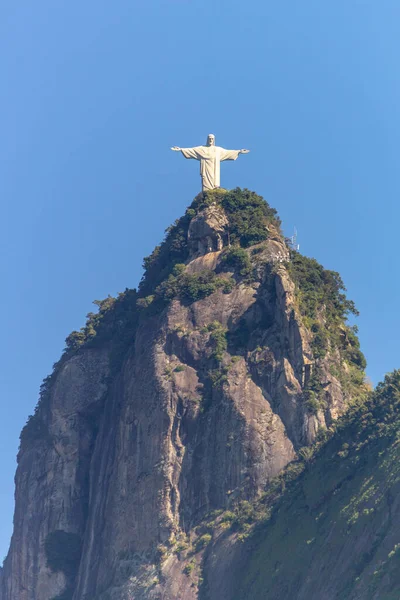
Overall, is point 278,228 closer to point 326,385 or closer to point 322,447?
point 326,385

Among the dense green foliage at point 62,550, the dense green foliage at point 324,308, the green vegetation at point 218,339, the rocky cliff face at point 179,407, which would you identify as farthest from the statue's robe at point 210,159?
the dense green foliage at point 62,550

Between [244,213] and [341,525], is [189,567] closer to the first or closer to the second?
[341,525]

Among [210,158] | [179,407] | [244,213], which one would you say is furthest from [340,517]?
[210,158]

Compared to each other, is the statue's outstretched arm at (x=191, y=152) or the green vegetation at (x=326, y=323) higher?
the statue's outstretched arm at (x=191, y=152)

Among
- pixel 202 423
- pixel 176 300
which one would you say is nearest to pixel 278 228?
pixel 176 300

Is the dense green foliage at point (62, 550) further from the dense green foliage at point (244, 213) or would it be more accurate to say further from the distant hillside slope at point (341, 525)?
the dense green foliage at point (244, 213)
